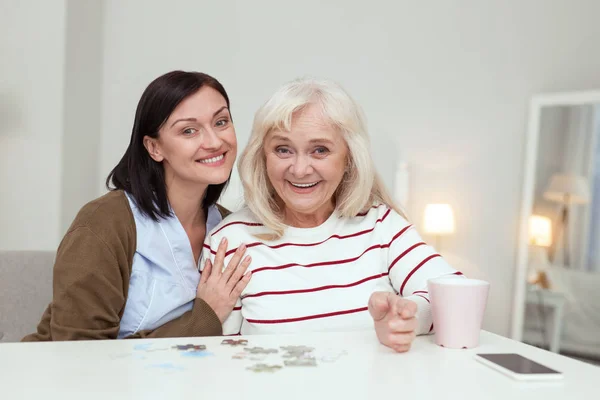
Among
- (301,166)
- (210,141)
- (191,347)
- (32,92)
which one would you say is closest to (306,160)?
(301,166)

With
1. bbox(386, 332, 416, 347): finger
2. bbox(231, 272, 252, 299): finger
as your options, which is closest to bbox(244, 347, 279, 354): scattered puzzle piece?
bbox(386, 332, 416, 347): finger

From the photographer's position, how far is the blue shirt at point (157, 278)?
1.65 metres

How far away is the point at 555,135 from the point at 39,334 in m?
3.34

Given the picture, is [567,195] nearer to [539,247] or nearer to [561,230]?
[561,230]

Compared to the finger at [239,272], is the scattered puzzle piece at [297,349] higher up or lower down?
lower down

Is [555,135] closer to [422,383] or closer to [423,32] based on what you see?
[423,32]

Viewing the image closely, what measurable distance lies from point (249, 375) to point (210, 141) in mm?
899

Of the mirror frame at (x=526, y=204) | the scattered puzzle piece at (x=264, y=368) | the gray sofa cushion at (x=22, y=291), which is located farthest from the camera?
the mirror frame at (x=526, y=204)

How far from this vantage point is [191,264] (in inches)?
68.5

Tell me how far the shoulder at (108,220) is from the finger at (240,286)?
0.30 metres

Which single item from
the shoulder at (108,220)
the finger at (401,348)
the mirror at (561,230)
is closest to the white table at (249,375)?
the finger at (401,348)

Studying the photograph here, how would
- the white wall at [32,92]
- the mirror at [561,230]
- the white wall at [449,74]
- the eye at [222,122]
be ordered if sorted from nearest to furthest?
the eye at [222,122]
the white wall at [32,92]
the mirror at [561,230]
the white wall at [449,74]

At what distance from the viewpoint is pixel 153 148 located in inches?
70.7

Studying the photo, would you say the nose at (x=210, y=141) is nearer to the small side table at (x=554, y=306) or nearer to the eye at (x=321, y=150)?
the eye at (x=321, y=150)
